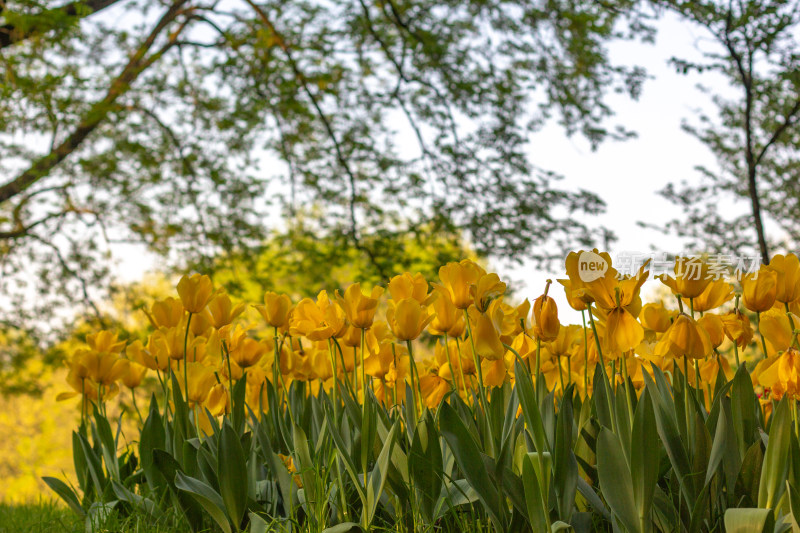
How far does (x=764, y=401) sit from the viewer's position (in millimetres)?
1850

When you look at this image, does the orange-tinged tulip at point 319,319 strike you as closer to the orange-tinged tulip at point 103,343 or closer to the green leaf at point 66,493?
the orange-tinged tulip at point 103,343

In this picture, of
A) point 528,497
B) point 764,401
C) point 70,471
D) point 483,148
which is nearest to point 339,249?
point 483,148

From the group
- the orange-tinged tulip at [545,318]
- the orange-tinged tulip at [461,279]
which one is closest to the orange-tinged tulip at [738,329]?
the orange-tinged tulip at [545,318]

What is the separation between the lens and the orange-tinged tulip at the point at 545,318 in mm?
1355

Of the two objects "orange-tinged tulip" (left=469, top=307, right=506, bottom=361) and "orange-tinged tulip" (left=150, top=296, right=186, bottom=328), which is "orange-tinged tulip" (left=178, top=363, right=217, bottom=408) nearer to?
"orange-tinged tulip" (left=150, top=296, right=186, bottom=328)

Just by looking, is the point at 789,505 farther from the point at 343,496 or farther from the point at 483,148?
the point at 483,148

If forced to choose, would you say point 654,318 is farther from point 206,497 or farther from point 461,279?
point 206,497

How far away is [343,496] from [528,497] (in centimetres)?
45

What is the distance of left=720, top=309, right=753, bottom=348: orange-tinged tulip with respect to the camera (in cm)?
155

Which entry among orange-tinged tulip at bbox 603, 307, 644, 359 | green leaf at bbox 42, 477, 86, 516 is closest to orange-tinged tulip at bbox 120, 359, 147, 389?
green leaf at bbox 42, 477, 86, 516

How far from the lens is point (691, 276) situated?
4.48ft

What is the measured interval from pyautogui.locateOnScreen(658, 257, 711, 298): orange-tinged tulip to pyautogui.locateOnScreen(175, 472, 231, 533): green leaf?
111cm

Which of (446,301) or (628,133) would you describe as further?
(628,133)

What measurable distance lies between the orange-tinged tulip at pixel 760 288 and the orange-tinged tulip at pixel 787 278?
0.07ft
